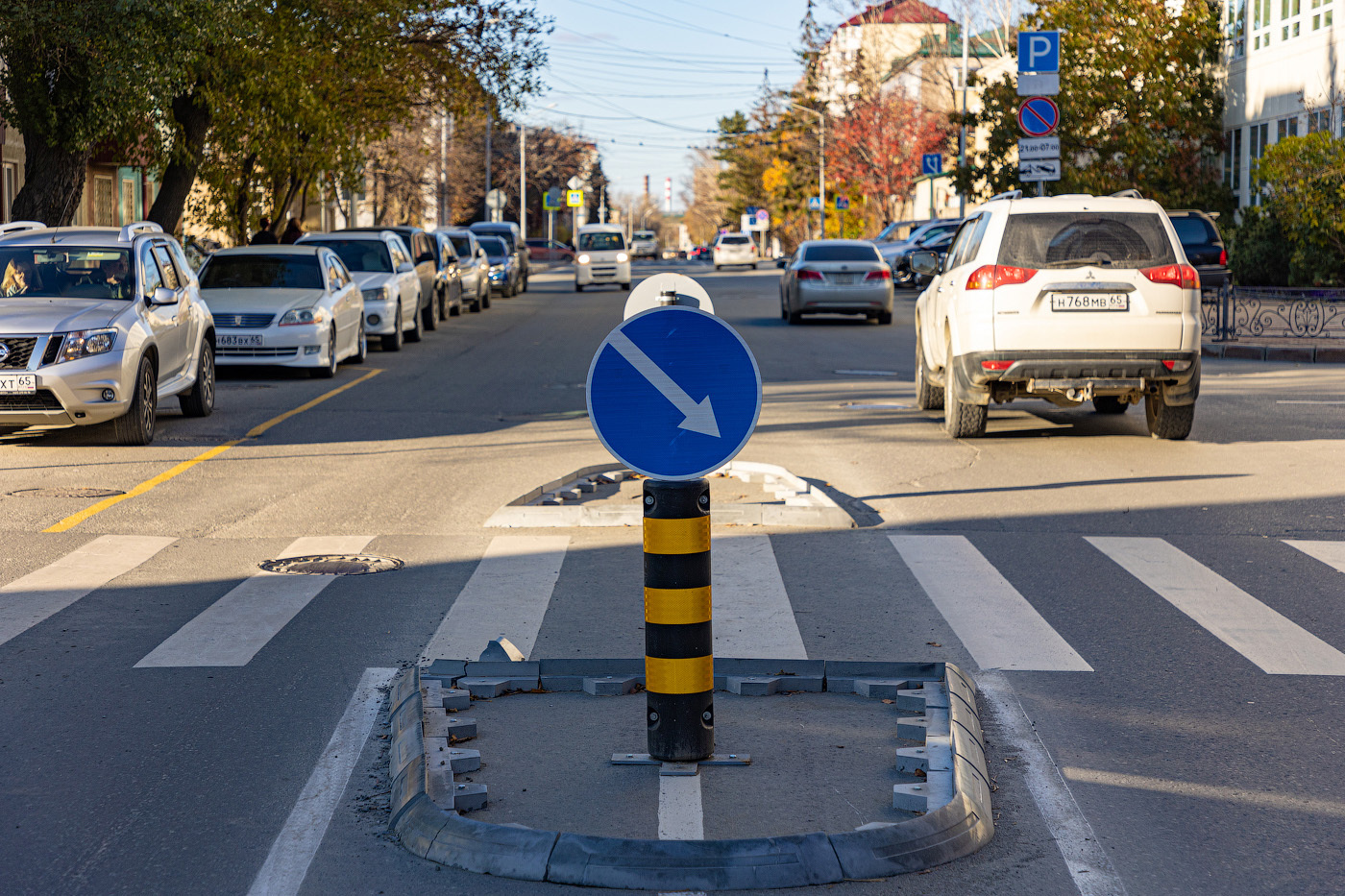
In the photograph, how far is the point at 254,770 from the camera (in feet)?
16.2

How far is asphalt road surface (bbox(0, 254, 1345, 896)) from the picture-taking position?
4.34m

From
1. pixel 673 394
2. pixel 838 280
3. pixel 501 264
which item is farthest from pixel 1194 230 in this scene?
pixel 673 394

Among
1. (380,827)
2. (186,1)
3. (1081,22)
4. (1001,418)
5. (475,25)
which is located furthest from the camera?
(1081,22)

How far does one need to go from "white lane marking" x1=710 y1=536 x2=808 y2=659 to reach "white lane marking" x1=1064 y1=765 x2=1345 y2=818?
4.86 ft

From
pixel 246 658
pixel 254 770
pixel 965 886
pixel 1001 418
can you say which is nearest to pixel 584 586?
pixel 246 658

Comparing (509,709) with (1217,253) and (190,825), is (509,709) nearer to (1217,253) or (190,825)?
(190,825)

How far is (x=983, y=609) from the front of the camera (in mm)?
7211

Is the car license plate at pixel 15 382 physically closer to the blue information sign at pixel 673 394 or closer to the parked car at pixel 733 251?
the blue information sign at pixel 673 394

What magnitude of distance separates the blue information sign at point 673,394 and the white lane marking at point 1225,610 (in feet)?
9.40

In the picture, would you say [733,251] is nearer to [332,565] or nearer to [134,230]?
[134,230]

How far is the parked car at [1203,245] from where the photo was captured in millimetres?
27781

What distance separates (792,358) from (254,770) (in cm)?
1732

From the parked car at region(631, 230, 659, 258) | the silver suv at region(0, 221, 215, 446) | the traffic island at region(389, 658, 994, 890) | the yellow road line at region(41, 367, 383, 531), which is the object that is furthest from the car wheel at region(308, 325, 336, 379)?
the parked car at region(631, 230, 659, 258)

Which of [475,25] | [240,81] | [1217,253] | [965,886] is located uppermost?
[475,25]
